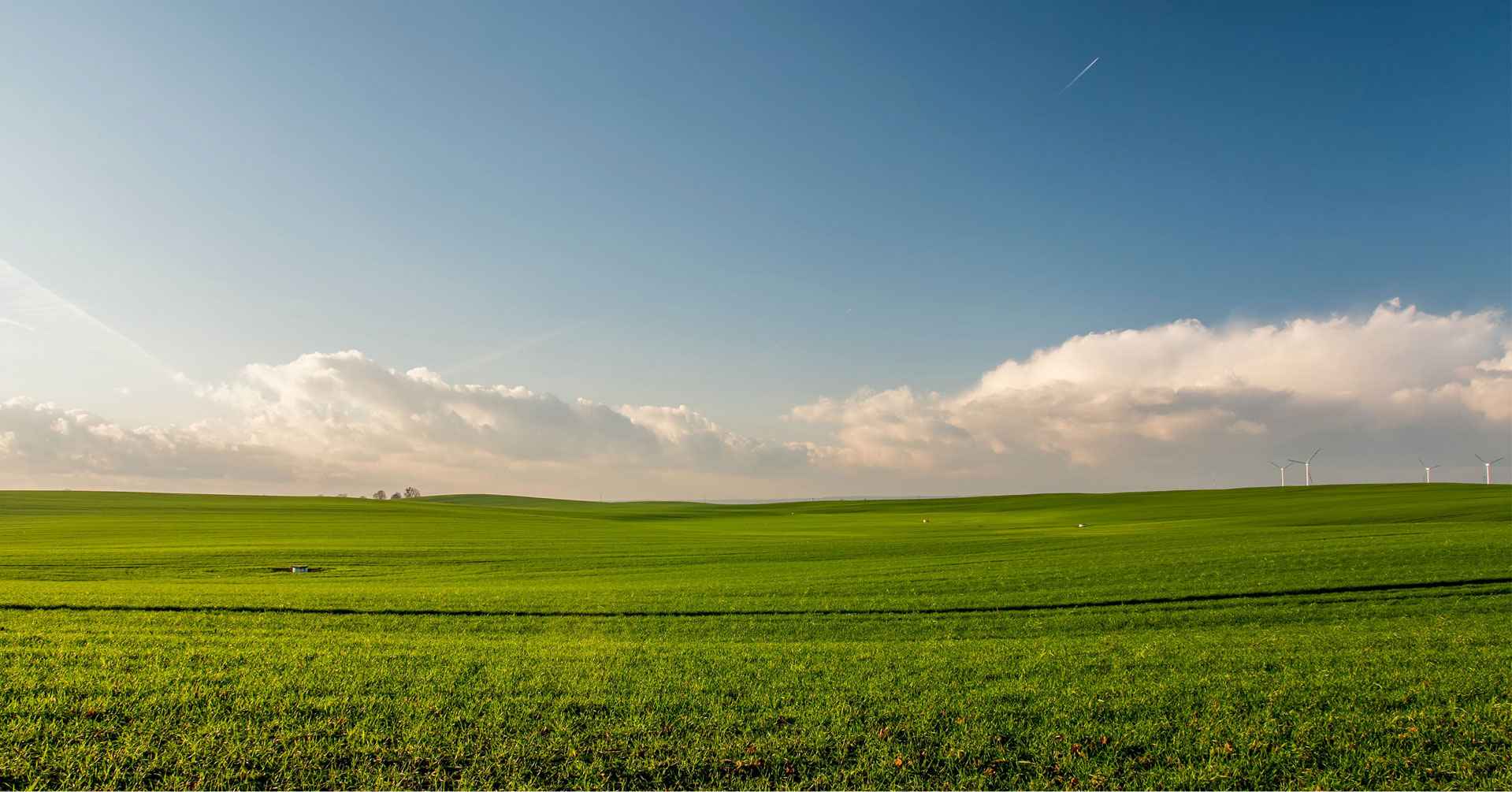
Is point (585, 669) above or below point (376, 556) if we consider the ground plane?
above

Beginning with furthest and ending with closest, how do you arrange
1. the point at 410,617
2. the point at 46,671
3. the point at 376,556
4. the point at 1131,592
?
the point at 376,556 < the point at 1131,592 < the point at 410,617 < the point at 46,671

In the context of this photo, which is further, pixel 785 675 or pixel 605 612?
pixel 605 612

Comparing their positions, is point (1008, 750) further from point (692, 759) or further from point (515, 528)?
point (515, 528)

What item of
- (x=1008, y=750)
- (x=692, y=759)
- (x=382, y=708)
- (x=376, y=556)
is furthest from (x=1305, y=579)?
(x=376, y=556)

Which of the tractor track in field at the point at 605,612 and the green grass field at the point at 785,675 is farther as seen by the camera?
the tractor track in field at the point at 605,612

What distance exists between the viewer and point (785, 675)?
9656 millimetres

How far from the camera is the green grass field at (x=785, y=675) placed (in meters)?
6.71

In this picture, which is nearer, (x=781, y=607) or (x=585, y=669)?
(x=585, y=669)

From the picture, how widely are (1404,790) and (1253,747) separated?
118 cm

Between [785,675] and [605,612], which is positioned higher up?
[785,675]

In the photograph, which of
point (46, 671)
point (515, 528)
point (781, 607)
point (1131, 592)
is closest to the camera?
point (46, 671)

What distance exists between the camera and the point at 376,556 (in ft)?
101

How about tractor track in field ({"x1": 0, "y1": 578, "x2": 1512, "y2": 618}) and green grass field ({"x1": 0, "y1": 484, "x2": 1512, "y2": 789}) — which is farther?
tractor track in field ({"x1": 0, "y1": 578, "x2": 1512, "y2": 618})

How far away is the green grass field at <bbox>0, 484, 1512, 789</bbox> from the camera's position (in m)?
6.71
